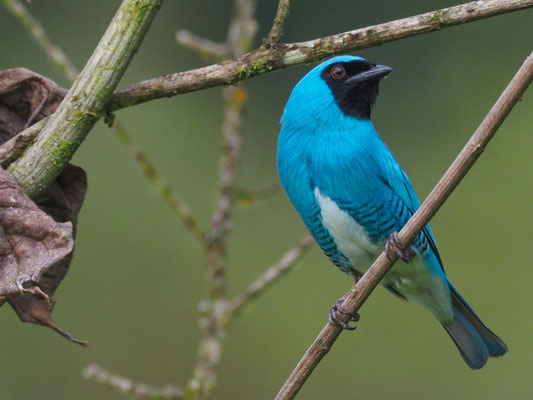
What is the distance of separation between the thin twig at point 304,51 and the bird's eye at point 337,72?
148cm

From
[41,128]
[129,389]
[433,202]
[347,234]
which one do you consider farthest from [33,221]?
[347,234]

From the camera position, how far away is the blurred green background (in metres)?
8.81

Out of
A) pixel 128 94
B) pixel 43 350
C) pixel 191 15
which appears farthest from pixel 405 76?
pixel 128 94

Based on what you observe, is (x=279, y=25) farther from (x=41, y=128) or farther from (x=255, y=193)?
(x=255, y=193)

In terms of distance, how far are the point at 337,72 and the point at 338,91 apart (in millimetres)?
144

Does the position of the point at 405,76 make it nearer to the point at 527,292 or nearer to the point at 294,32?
the point at 294,32

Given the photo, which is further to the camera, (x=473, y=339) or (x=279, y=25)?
(x=473, y=339)

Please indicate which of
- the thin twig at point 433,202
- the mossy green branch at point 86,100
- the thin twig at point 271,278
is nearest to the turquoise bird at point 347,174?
the thin twig at point 271,278

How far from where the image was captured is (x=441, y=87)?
12.2 meters

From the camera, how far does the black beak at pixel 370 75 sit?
13.7ft

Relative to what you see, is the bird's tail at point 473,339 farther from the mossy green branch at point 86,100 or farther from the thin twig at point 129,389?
the mossy green branch at point 86,100

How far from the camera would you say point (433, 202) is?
8.45 feet

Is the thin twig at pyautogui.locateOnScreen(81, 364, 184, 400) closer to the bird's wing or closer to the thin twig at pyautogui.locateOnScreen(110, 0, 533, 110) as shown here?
the bird's wing

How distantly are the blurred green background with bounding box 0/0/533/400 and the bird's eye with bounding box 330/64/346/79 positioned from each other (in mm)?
3789
